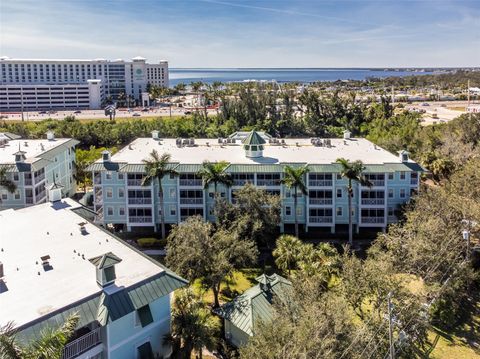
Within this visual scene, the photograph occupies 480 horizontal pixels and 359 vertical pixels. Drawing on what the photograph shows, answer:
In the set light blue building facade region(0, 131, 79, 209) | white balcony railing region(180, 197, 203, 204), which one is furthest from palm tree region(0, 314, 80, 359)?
light blue building facade region(0, 131, 79, 209)

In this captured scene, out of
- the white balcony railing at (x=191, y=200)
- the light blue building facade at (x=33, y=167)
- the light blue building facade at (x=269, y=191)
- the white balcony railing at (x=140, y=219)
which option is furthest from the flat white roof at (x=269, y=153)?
the light blue building facade at (x=33, y=167)

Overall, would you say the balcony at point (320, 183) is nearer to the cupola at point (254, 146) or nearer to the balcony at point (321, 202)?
the balcony at point (321, 202)

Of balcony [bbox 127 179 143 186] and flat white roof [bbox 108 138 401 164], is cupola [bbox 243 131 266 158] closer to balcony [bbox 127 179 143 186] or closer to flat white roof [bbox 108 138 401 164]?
flat white roof [bbox 108 138 401 164]

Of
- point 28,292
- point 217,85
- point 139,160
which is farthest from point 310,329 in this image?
point 217,85

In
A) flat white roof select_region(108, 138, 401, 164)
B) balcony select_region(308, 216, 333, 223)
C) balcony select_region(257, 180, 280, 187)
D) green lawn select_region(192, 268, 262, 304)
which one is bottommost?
green lawn select_region(192, 268, 262, 304)

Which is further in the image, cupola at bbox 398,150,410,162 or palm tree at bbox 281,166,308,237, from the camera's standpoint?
cupola at bbox 398,150,410,162

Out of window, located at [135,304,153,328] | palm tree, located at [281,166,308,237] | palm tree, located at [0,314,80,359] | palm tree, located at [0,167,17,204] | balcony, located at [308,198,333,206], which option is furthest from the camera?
balcony, located at [308,198,333,206]

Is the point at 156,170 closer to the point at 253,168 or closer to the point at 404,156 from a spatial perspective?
the point at 253,168

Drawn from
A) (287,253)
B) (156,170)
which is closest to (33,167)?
(156,170)
